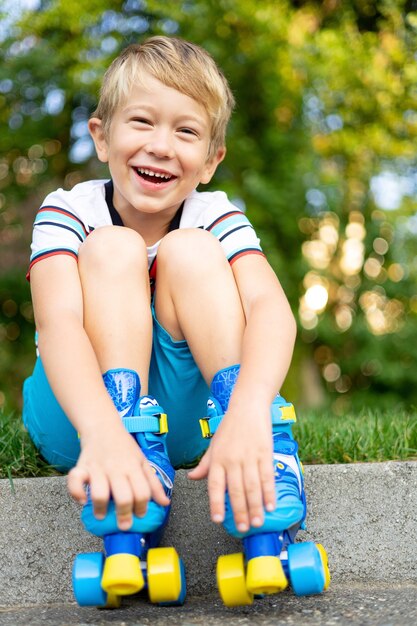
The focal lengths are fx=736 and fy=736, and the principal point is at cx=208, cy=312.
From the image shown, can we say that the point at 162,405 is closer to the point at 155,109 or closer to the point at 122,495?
the point at 122,495

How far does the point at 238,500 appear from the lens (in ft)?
3.86

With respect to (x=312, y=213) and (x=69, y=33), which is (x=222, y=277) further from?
(x=69, y=33)

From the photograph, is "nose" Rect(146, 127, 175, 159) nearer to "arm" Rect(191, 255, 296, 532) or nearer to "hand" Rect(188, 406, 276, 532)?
"arm" Rect(191, 255, 296, 532)

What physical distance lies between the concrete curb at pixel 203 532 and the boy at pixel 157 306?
142 mm

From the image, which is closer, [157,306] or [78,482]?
[78,482]

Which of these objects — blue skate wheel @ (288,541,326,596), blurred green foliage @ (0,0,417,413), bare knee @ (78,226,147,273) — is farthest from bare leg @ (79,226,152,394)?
blurred green foliage @ (0,0,417,413)

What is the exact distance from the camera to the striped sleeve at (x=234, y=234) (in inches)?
63.1

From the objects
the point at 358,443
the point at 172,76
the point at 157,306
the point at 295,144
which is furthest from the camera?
the point at 295,144

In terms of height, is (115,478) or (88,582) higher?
(115,478)

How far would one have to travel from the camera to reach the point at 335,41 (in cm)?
507

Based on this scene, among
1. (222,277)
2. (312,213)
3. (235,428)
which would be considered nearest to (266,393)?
(235,428)

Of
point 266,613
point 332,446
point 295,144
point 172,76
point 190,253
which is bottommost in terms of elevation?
point 266,613

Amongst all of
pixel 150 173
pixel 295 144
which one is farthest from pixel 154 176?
pixel 295 144

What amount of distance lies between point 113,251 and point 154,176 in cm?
32
